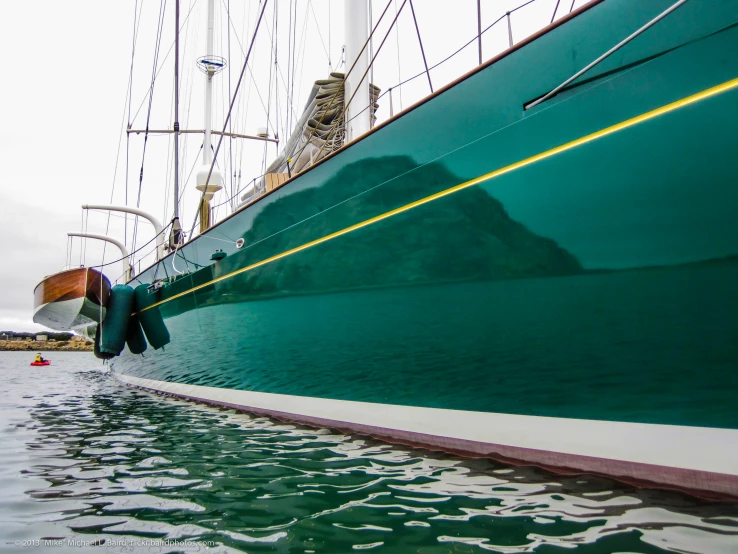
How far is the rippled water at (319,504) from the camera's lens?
64.9 inches

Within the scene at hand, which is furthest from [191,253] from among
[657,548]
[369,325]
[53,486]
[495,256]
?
[657,548]

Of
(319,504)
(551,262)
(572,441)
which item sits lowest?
(319,504)

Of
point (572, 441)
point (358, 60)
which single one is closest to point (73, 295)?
point (358, 60)

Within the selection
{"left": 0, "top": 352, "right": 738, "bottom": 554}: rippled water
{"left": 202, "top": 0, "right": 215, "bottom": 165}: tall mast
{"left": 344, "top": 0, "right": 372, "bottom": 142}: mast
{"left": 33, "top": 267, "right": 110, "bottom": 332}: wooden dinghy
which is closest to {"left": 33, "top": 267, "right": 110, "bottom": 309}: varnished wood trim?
{"left": 33, "top": 267, "right": 110, "bottom": 332}: wooden dinghy

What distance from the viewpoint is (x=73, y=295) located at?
7.81 meters

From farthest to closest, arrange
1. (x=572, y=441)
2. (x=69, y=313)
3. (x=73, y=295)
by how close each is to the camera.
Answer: (x=69, y=313), (x=73, y=295), (x=572, y=441)

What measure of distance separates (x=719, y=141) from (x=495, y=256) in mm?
1071

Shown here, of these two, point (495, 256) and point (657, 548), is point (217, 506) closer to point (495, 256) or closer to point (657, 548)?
point (657, 548)

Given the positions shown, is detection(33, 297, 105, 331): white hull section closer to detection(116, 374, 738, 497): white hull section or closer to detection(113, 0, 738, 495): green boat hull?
detection(113, 0, 738, 495): green boat hull

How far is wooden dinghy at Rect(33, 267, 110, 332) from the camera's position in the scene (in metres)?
7.83

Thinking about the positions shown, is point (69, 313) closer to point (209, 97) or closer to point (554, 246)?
point (209, 97)

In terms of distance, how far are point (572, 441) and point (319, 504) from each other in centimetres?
118

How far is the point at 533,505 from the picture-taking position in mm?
1948

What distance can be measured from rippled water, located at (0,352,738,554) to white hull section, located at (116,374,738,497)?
0.08 m
